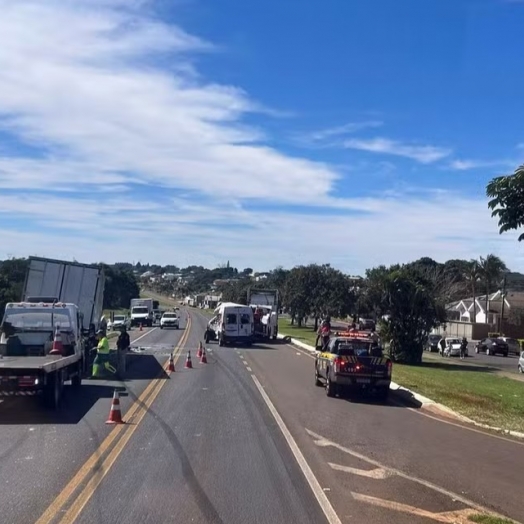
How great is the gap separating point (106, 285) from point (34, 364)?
80743 millimetres

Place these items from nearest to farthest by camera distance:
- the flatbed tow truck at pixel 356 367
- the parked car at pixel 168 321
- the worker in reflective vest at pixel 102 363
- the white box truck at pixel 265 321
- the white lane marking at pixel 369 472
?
the white lane marking at pixel 369 472
the flatbed tow truck at pixel 356 367
the worker in reflective vest at pixel 102 363
the white box truck at pixel 265 321
the parked car at pixel 168 321

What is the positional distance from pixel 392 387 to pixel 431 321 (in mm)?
16310

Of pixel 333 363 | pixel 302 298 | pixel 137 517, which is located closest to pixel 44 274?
pixel 333 363

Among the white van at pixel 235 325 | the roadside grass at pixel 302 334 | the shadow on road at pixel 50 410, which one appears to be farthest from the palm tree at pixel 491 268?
the shadow on road at pixel 50 410

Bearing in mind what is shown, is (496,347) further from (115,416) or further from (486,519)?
(486,519)

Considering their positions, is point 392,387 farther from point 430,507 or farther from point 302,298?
point 302,298

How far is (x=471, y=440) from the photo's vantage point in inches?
590

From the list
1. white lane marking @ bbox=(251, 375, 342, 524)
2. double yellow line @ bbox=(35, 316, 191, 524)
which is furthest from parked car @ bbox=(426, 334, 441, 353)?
double yellow line @ bbox=(35, 316, 191, 524)

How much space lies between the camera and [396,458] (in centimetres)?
1270

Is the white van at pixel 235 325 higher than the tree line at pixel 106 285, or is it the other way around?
the tree line at pixel 106 285

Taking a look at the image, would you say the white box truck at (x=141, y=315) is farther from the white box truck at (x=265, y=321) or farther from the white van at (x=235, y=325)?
the white van at (x=235, y=325)

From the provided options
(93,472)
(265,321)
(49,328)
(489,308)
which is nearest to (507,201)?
(93,472)

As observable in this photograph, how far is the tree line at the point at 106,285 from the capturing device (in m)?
60.9

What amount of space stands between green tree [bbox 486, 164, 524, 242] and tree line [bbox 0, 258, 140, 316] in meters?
37.5
